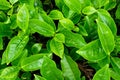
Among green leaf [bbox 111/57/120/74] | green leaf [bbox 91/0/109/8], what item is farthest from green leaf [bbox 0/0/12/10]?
green leaf [bbox 111/57/120/74]

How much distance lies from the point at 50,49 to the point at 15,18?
215mm

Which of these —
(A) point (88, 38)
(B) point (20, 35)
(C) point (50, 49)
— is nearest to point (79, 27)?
(A) point (88, 38)

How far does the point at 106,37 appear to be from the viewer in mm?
1196

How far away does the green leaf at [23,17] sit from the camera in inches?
48.7

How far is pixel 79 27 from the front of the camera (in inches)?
52.9

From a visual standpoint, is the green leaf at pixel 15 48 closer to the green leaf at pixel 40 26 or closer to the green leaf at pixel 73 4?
the green leaf at pixel 40 26

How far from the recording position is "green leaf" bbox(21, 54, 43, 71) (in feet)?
4.01

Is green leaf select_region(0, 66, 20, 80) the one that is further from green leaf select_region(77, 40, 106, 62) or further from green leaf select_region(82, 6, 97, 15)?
green leaf select_region(82, 6, 97, 15)

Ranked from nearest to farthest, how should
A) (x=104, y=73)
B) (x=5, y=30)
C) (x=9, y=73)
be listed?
1. (x=104, y=73)
2. (x=9, y=73)
3. (x=5, y=30)

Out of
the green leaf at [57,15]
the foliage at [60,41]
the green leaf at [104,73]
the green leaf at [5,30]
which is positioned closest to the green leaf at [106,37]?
the foliage at [60,41]

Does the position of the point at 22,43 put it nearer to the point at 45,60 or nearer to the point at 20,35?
the point at 20,35

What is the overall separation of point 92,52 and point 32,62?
0.84 feet

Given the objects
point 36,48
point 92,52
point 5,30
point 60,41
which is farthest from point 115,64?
point 5,30

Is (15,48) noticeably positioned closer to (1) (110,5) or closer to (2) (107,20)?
(2) (107,20)
